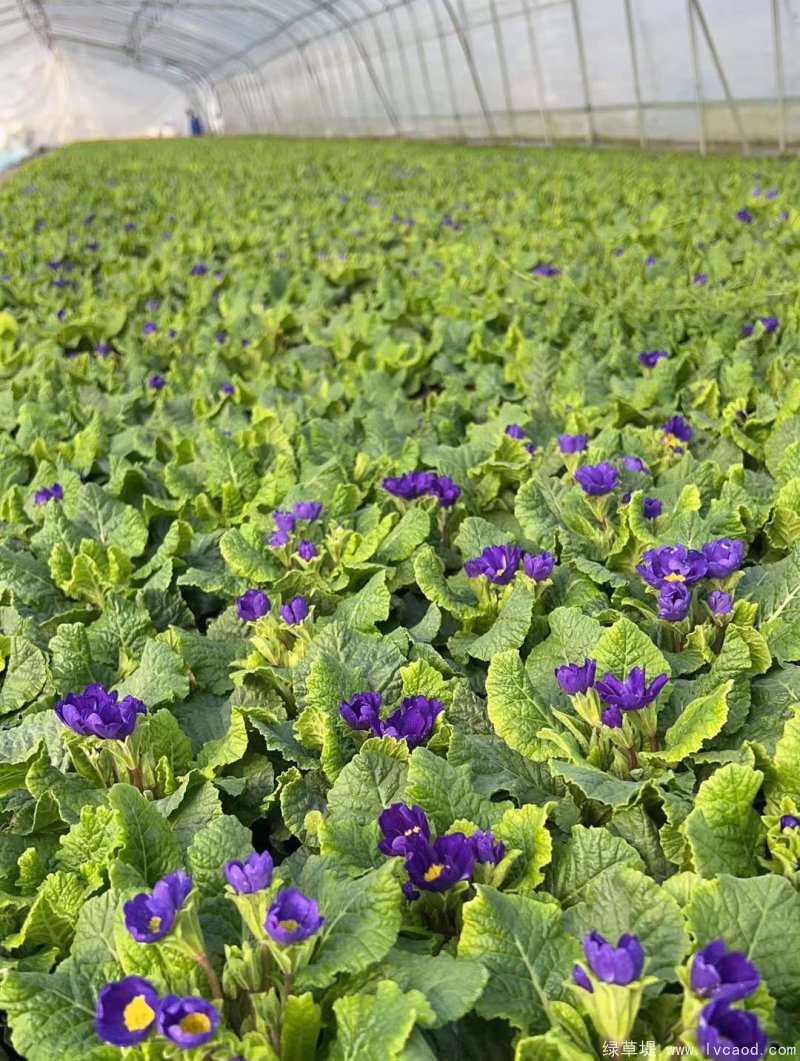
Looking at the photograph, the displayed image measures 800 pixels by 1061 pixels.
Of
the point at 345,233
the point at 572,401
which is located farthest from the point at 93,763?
the point at 345,233

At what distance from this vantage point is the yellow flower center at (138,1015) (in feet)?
3.90

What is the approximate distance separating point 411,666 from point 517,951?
637mm

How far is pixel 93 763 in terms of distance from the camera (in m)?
1.81

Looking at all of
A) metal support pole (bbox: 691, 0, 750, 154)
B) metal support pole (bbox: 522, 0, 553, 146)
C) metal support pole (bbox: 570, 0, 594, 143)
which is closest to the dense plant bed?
metal support pole (bbox: 691, 0, 750, 154)

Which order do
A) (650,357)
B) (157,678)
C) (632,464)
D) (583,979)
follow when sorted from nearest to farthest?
(583,979)
(157,678)
(632,464)
(650,357)

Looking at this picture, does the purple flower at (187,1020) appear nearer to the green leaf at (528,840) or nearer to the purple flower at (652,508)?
the green leaf at (528,840)

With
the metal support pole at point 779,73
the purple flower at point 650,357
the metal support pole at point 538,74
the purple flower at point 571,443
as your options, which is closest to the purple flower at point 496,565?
the purple flower at point 571,443

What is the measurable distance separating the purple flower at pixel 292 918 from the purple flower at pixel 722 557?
1.10 m

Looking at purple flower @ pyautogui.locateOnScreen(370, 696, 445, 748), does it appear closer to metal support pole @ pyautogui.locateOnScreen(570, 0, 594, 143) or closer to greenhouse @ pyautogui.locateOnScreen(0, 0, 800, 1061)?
greenhouse @ pyautogui.locateOnScreen(0, 0, 800, 1061)

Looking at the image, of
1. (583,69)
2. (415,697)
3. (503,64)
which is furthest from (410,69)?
(415,697)

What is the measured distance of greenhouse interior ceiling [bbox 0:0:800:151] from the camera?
526 inches

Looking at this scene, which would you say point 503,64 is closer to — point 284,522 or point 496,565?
point 284,522

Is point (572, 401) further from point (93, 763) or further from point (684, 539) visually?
point (93, 763)

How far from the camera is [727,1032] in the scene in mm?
1088
